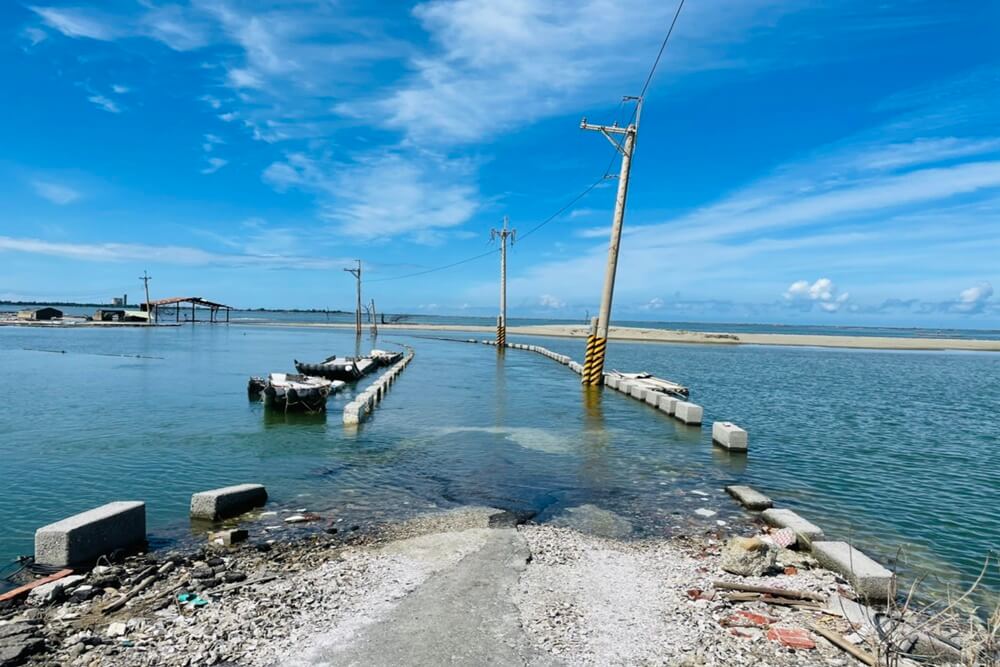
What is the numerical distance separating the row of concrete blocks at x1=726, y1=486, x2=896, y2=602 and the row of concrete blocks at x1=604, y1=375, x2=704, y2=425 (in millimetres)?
8312

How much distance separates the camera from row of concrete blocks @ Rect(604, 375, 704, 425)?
1816cm

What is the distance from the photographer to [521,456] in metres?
13.5

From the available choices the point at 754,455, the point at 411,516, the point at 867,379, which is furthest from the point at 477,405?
the point at 867,379

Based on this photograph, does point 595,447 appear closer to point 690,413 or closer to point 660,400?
point 690,413

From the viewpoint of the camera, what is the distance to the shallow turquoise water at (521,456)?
964 centimetres

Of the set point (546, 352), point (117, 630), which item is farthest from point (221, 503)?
point (546, 352)

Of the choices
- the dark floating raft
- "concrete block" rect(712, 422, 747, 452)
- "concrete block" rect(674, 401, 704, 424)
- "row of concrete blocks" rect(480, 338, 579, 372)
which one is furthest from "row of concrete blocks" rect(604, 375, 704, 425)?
the dark floating raft

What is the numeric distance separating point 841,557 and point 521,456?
7369mm

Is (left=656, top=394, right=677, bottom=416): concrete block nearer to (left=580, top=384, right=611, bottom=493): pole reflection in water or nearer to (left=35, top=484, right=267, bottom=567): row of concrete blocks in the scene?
(left=580, top=384, right=611, bottom=493): pole reflection in water

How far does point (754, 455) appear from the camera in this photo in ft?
47.1

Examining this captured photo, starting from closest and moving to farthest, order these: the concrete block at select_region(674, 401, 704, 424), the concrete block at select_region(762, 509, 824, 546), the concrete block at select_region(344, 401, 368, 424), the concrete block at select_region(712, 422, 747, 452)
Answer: the concrete block at select_region(762, 509, 824, 546) → the concrete block at select_region(712, 422, 747, 452) → the concrete block at select_region(344, 401, 368, 424) → the concrete block at select_region(674, 401, 704, 424)

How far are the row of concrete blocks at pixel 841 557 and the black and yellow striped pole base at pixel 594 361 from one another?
1649cm

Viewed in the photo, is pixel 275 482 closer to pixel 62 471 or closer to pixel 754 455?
pixel 62 471

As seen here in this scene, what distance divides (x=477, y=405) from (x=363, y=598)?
587 inches
